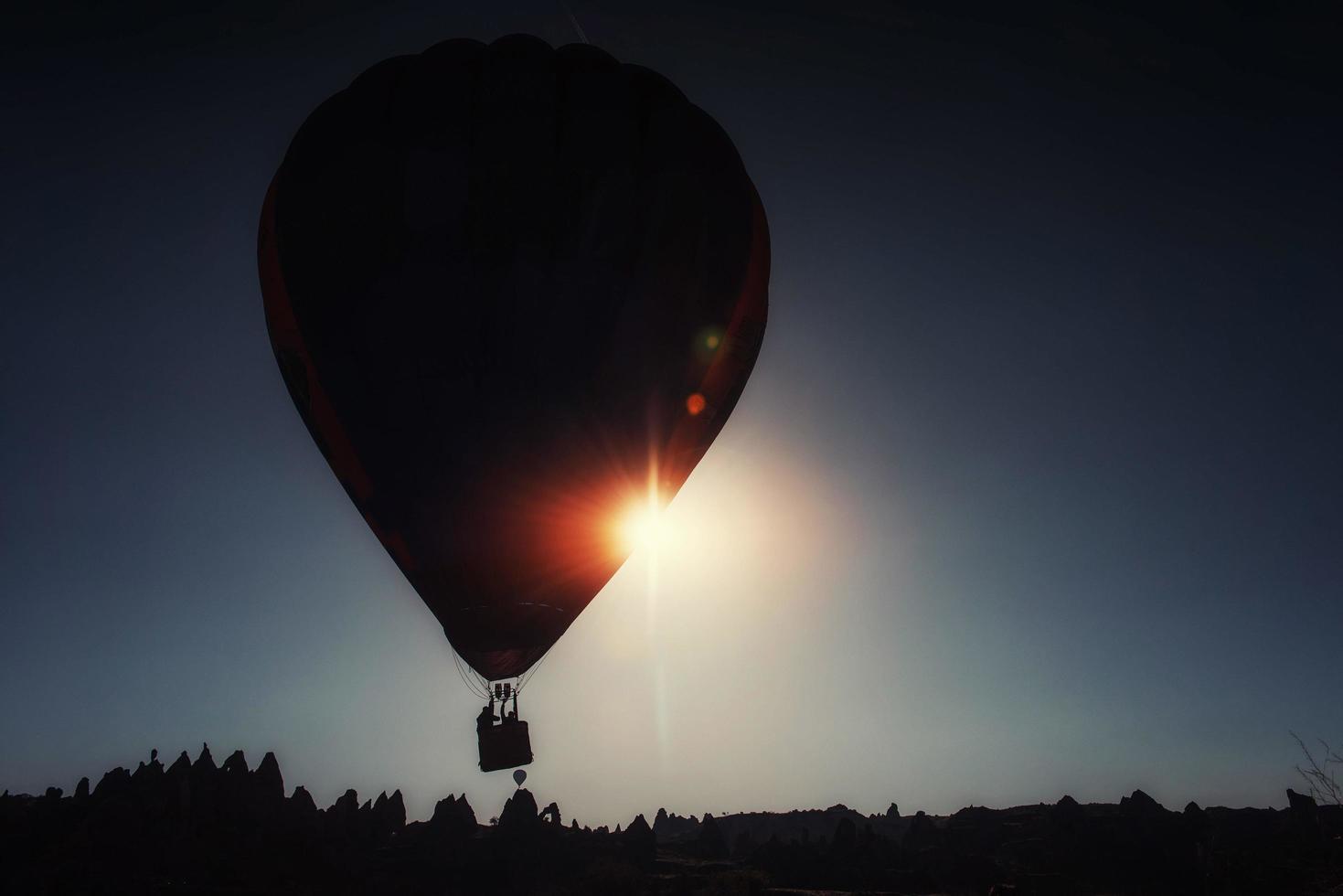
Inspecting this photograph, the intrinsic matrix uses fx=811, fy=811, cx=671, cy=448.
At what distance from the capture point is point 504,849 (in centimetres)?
6209

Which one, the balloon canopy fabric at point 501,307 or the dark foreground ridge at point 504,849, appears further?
the dark foreground ridge at point 504,849

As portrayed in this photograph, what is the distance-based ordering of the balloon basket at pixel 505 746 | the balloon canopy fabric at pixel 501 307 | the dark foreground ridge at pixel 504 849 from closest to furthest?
the balloon canopy fabric at pixel 501 307
the balloon basket at pixel 505 746
the dark foreground ridge at pixel 504 849

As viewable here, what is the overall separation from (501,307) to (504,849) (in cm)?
5862

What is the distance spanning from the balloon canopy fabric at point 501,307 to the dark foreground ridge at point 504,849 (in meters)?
45.1

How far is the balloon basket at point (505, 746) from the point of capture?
16047mm

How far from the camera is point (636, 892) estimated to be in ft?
179

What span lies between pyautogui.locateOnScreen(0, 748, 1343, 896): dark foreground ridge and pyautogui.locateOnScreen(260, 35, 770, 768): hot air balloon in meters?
45.0

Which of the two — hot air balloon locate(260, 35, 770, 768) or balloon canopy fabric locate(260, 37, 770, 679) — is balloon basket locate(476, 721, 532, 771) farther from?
balloon canopy fabric locate(260, 37, 770, 679)

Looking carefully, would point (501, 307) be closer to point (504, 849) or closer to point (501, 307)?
point (501, 307)

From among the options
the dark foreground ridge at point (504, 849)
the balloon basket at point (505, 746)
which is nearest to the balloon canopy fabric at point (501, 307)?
Answer: the balloon basket at point (505, 746)

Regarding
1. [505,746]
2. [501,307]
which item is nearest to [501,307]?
[501,307]

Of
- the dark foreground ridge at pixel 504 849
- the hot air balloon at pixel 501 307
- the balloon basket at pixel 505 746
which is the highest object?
the hot air balloon at pixel 501 307

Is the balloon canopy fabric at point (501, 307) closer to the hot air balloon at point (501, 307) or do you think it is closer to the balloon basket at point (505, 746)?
the hot air balloon at point (501, 307)

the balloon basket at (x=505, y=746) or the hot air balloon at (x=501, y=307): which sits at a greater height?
the hot air balloon at (x=501, y=307)
